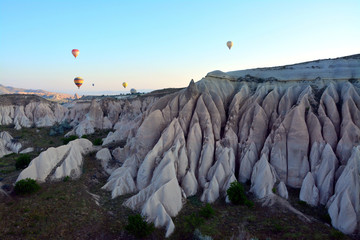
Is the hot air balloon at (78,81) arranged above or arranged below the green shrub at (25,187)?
above

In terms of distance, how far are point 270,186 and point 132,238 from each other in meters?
10.2

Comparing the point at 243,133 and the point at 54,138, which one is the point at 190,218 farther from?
the point at 54,138

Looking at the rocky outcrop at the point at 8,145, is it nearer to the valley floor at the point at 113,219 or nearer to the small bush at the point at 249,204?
the valley floor at the point at 113,219

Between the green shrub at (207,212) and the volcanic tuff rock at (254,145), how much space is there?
1.60 metres

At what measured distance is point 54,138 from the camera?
137 ft

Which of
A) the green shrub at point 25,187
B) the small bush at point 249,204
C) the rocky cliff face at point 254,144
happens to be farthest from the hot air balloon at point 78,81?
the small bush at point 249,204

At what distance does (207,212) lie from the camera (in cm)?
1334

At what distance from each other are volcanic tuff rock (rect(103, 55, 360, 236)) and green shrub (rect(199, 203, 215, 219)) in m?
1.60

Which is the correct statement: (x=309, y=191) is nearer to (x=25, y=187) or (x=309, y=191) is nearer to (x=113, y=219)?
(x=113, y=219)

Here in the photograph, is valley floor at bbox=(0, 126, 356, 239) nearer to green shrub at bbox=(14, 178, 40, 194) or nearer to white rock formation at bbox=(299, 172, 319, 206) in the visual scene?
green shrub at bbox=(14, 178, 40, 194)

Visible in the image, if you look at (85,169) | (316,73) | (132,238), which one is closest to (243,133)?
(316,73)

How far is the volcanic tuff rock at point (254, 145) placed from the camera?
14234mm

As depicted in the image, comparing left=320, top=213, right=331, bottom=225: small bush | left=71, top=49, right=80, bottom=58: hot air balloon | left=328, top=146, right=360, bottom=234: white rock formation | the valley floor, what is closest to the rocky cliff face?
left=328, top=146, right=360, bottom=234: white rock formation

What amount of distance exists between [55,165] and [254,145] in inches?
681
